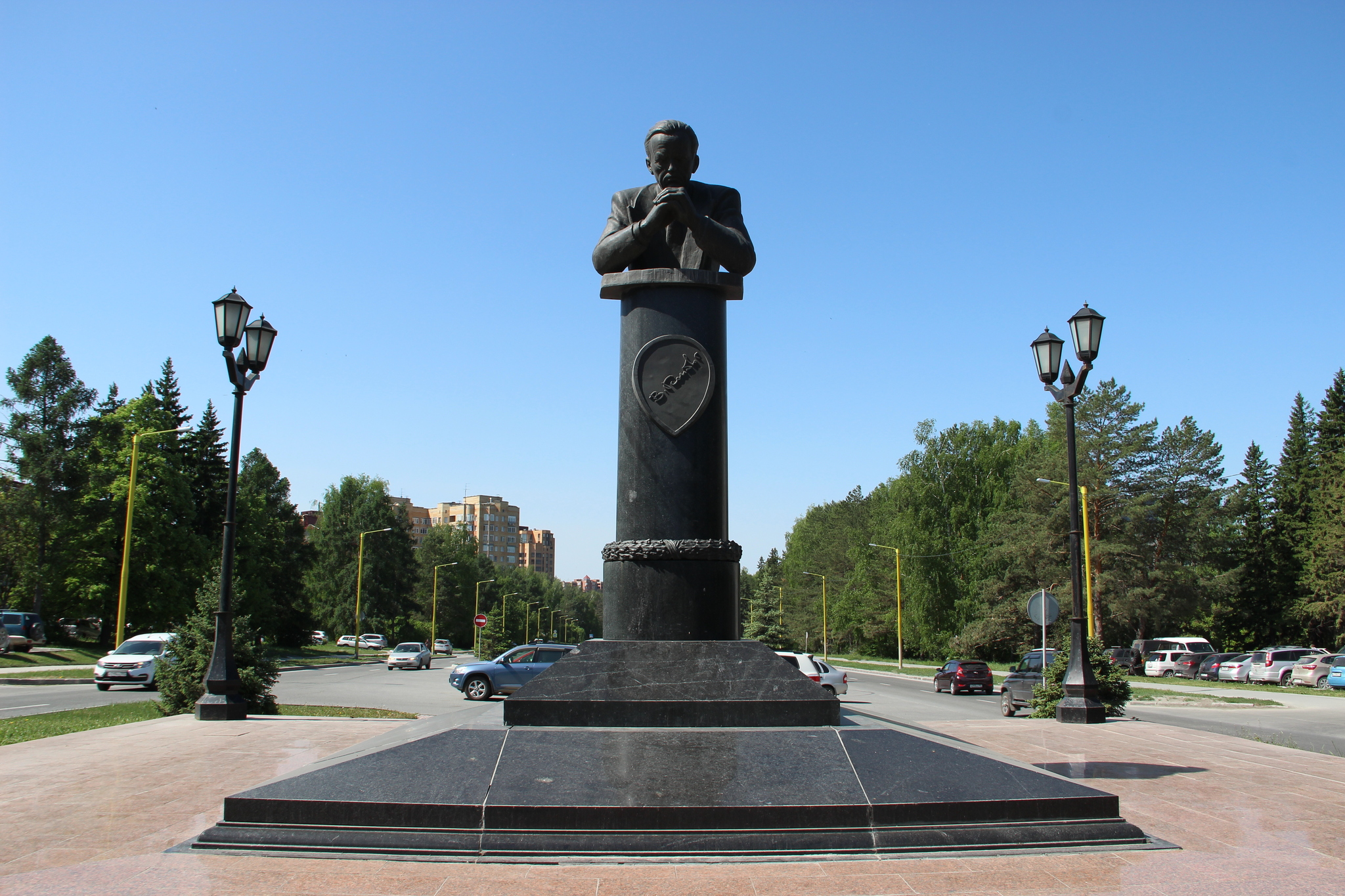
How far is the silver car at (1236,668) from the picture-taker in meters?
37.2

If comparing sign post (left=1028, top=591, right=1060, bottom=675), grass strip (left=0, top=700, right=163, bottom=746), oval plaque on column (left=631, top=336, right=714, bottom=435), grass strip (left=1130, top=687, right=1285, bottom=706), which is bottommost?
grass strip (left=1130, top=687, right=1285, bottom=706)

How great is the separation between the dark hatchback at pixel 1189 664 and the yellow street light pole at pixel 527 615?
68815 mm

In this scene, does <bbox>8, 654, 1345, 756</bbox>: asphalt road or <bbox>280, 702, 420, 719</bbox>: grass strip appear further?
<bbox>8, 654, 1345, 756</bbox>: asphalt road

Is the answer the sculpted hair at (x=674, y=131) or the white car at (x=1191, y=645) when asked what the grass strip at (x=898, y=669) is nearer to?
the white car at (x=1191, y=645)

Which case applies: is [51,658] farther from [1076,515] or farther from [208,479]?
[1076,515]

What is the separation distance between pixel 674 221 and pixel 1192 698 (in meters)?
25.3

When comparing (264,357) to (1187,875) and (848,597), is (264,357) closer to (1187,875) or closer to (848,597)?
(1187,875)

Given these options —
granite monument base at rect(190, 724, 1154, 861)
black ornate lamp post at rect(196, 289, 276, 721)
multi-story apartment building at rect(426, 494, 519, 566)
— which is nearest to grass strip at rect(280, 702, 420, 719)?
black ornate lamp post at rect(196, 289, 276, 721)

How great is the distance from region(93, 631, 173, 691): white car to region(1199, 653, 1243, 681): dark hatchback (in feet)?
129

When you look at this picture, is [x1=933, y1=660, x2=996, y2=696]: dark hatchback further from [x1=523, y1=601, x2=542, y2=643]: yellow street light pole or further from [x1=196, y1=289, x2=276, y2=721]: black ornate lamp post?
[x1=523, y1=601, x2=542, y2=643]: yellow street light pole

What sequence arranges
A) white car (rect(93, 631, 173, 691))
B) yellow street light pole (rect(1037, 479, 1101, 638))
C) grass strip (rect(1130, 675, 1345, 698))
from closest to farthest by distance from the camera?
yellow street light pole (rect(1037, 479, 1101, 638)), white car (rect(93, 631, 173, 691)), grass strip (rect(1130, 675, 1345, 698))

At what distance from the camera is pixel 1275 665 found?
36375 millimetres

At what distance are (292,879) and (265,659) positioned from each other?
10738mm

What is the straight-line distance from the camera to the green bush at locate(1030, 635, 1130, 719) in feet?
50.8
